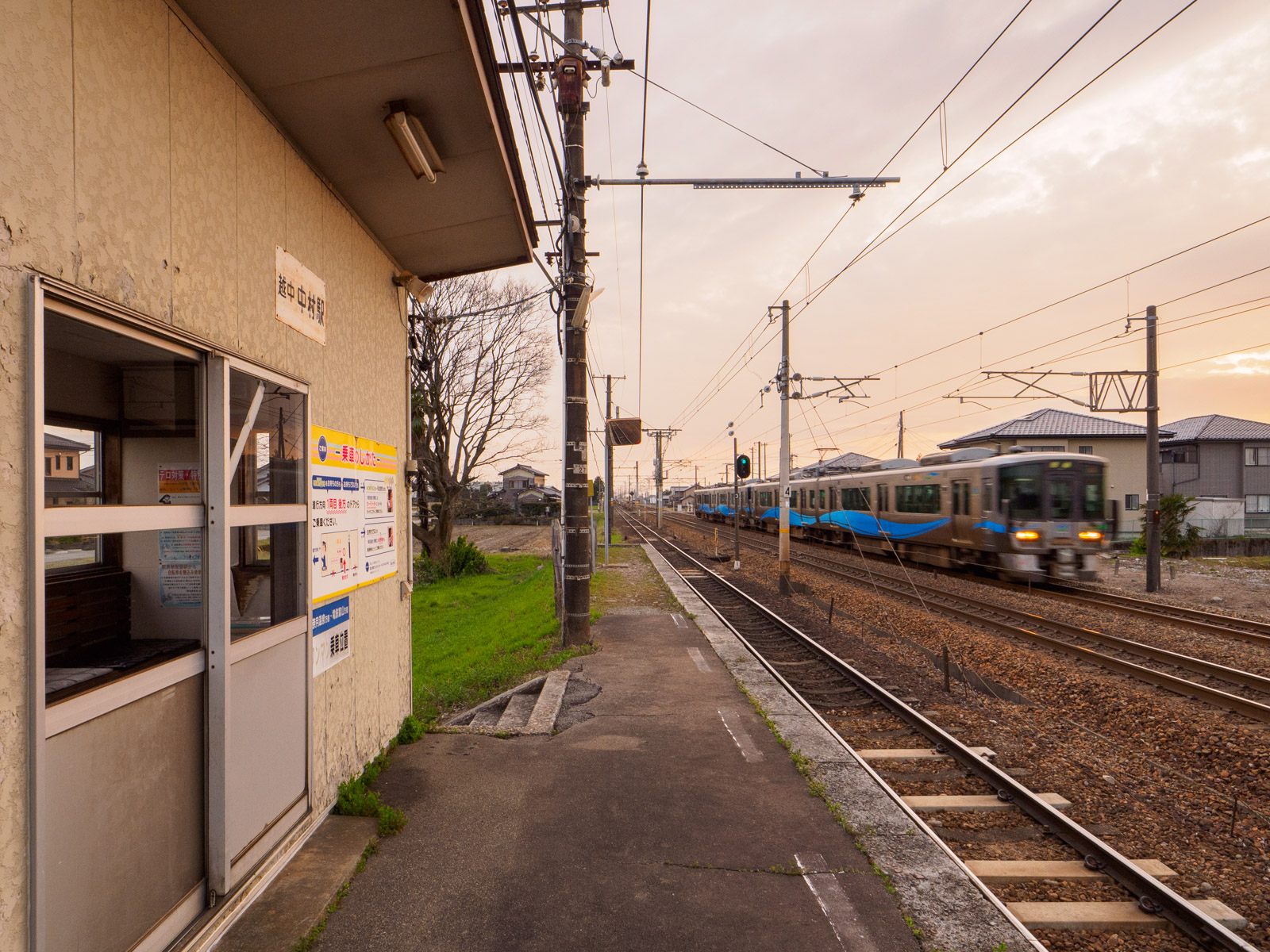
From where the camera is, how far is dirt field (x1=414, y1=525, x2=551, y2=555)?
3228 centimetres

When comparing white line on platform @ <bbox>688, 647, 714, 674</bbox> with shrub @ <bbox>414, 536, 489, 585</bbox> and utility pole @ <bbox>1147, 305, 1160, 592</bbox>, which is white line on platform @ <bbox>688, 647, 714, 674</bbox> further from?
shrub @ <bbox>414, 536, 489, 585</bbox>

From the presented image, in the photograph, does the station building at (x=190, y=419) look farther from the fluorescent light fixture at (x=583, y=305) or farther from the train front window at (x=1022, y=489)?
the train front window at (x=1022, y=489)

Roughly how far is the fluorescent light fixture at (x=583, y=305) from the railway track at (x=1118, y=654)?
25.9 ft

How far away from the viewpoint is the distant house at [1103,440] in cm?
3838

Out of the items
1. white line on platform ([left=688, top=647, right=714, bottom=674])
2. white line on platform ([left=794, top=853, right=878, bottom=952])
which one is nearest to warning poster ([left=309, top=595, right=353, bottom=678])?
white line on platform ([left=794, top=853, right=878, bottom=952])

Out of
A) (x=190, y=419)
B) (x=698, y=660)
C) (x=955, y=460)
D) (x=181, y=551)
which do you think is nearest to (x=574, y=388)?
(x=698, y=660)

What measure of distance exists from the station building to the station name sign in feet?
0.07

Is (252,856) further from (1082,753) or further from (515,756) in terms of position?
(1082,753)

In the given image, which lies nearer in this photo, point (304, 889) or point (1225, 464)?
point (304, 889)

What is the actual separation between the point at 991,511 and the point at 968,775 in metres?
11.7

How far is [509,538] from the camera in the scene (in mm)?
40750

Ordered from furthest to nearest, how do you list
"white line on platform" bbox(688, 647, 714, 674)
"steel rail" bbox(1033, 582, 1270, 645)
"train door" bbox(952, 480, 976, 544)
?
"train door" bbox(952, 480, 976, 544) < "steel rail" bbox(1033, 582, 1270, 645) < "white line on platform" bbox(688, 647, 714, 674)

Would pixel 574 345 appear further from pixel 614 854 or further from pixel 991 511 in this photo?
pixel 991 511

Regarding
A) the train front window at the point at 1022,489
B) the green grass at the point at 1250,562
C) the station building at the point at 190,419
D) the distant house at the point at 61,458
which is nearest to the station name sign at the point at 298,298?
the station building at the point at 190,419
